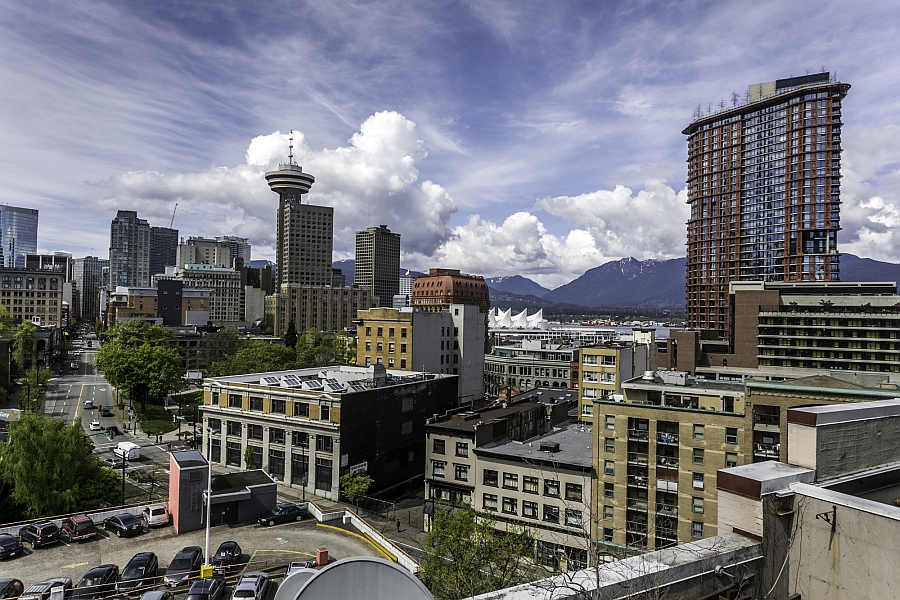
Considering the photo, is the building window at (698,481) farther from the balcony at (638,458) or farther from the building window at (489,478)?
the building window at (489,478)

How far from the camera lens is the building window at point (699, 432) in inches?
1677

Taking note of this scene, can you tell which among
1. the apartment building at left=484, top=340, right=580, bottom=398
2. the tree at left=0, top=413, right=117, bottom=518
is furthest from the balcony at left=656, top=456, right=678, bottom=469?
the apartment building at left=484, top=340, right=580, bottom=398

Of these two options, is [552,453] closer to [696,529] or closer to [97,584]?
[696,529]

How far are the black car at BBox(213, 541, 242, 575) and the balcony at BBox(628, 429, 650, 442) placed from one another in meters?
30.0

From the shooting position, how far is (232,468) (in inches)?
2554

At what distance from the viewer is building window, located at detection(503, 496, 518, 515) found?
51469 mm

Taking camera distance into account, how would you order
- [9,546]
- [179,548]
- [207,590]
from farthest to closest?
[179,548], [9,546], [207,590]

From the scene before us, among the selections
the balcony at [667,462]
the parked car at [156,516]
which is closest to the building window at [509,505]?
the balcony at [667,462]

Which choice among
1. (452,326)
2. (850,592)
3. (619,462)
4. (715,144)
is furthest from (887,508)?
(715,144)

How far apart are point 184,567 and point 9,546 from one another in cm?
1205

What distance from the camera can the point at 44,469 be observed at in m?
43.0

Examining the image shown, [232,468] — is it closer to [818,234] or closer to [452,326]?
[452,326]

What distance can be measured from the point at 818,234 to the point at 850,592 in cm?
17049

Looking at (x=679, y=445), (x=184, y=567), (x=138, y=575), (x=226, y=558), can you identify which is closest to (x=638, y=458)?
(x=679, y=445)
